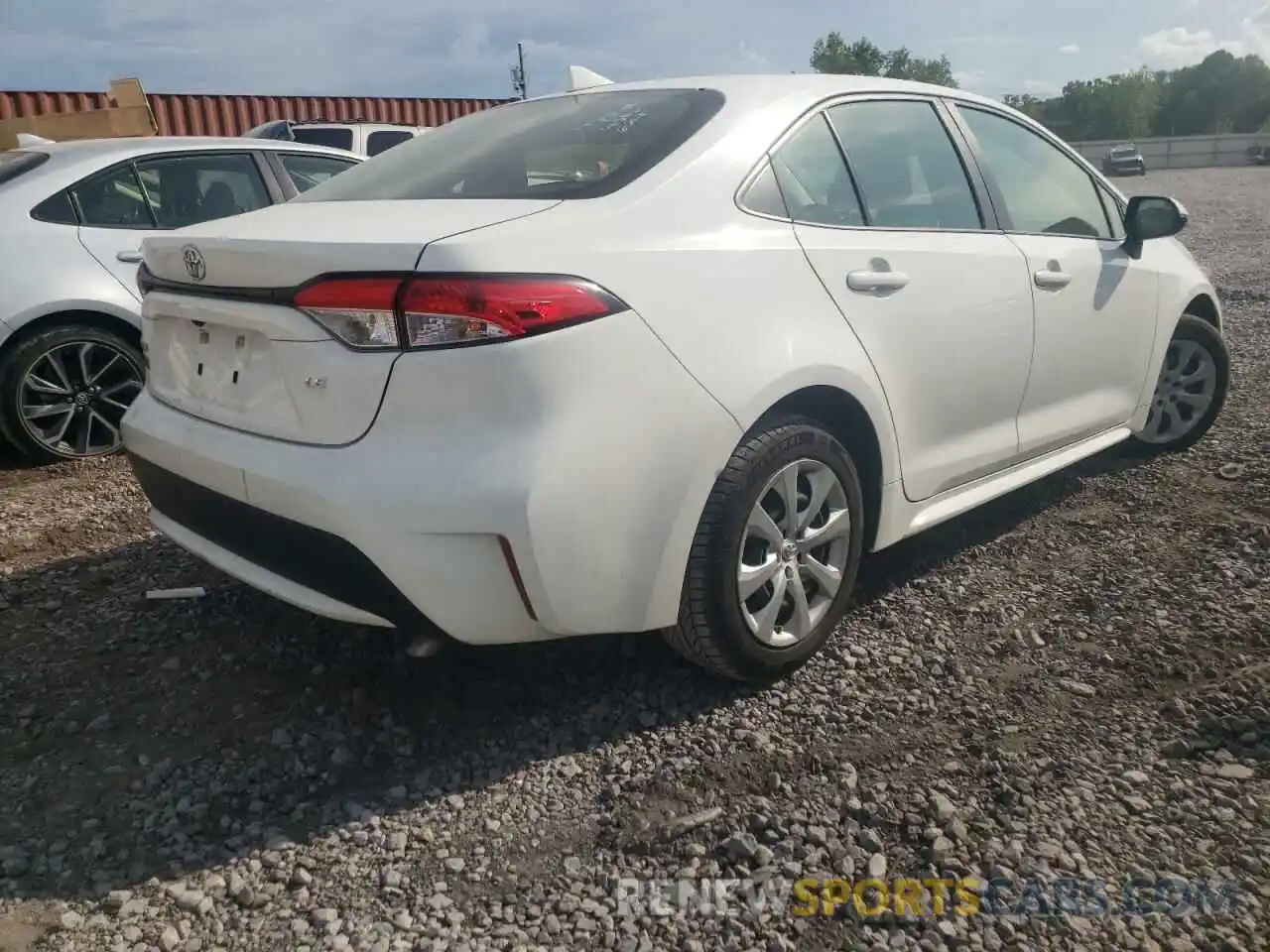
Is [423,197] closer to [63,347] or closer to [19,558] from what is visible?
[19,558]

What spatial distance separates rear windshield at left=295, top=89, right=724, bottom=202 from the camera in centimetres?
247

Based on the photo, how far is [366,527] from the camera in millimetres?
2092

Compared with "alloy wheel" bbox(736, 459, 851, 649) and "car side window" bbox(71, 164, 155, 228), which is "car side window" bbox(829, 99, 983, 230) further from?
"car side window" bbox(71, 164, 155, 228)

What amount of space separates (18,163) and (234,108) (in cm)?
1332

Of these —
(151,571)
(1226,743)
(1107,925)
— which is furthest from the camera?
(151,571)

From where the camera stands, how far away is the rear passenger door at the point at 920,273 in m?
2.70

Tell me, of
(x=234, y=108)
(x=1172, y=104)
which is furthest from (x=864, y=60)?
(x=234, y=108)

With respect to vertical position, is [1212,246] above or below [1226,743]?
below

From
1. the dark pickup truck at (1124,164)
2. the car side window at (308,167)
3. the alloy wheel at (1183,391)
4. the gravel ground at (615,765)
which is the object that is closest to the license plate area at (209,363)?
the gravel ground at (615,765)

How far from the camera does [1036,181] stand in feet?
11.9

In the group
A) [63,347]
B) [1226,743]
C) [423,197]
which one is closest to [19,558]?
[63,347]

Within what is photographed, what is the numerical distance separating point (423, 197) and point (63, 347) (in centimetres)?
290

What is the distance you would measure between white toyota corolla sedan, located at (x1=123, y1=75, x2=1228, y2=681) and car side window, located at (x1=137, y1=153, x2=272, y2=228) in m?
2.50

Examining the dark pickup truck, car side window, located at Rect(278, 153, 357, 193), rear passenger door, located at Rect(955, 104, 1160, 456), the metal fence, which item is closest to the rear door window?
car side window, located at Rect(278, 153, 357, 193)
